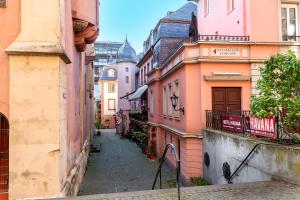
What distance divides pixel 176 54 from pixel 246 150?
7051mm

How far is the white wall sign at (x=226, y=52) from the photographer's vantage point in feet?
41.4

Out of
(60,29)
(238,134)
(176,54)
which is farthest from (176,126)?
(60,29)

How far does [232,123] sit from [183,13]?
1607cm

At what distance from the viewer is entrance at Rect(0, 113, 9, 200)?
6.94 m

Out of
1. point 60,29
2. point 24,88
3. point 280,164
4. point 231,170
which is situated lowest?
point 231,170

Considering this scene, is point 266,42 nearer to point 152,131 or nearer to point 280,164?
point 280,164

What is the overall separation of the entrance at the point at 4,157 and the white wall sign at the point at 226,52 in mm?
8907

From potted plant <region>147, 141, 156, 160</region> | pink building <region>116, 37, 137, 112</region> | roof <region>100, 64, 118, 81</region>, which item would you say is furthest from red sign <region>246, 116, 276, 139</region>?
roof <region>100, 64, 118, 81</region>

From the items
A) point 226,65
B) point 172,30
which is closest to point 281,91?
point 226,65

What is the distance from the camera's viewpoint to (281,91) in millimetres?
7301

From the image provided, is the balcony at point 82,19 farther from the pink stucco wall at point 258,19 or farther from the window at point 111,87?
the window at point 111,87

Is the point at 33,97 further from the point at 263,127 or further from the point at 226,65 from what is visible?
the point at 226,65

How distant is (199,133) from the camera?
41.8 feet

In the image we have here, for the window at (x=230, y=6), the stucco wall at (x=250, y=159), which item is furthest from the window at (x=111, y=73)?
the stucco wall at (x=250, y=159)
